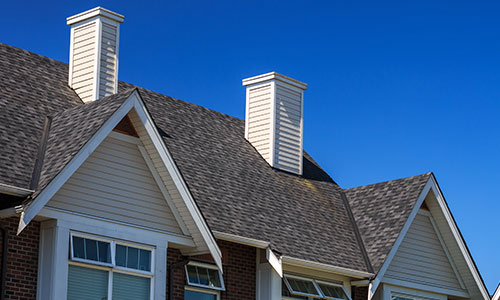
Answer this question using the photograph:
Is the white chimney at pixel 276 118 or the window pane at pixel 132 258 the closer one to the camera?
the window pane at pixel 132 258

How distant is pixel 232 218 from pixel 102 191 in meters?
4.13

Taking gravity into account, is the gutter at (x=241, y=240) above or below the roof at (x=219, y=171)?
below

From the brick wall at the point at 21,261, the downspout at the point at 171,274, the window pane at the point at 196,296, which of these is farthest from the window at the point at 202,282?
the brick wall at the point at 21,261

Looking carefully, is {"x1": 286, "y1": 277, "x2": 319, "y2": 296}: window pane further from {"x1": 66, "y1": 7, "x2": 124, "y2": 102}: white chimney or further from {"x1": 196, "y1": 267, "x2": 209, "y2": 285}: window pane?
{"x1": 66, "y1": 7, "x2": 124, "y2": 102}: white chimney

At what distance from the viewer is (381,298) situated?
22.7m

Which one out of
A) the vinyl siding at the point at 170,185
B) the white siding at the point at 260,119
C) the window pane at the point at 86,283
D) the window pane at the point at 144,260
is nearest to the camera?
the window pane at the point at 86,283

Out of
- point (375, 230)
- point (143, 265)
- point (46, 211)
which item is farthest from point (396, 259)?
point (46, 211)

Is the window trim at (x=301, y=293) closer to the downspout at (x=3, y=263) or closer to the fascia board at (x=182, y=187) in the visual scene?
the fascia board at (x=182, y=187)

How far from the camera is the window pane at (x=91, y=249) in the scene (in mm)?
16234

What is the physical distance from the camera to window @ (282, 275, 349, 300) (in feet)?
68.3

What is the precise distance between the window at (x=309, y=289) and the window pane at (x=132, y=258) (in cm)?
481

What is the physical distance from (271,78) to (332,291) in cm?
719

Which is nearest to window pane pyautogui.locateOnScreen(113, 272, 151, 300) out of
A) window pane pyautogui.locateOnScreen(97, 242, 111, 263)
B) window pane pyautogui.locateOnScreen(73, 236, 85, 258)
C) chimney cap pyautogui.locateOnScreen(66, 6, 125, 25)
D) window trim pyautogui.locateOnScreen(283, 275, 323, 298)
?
window pane pyautogui.locateOnScreen(97, 242, 111, 263)

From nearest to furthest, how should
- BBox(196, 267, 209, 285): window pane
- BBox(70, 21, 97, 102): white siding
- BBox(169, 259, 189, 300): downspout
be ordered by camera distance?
BBox(169, 259, 189, 300): downspout, BBox(196, 267, 209, 285): window pane, BBox(70, 21, 97, 102): white siding
